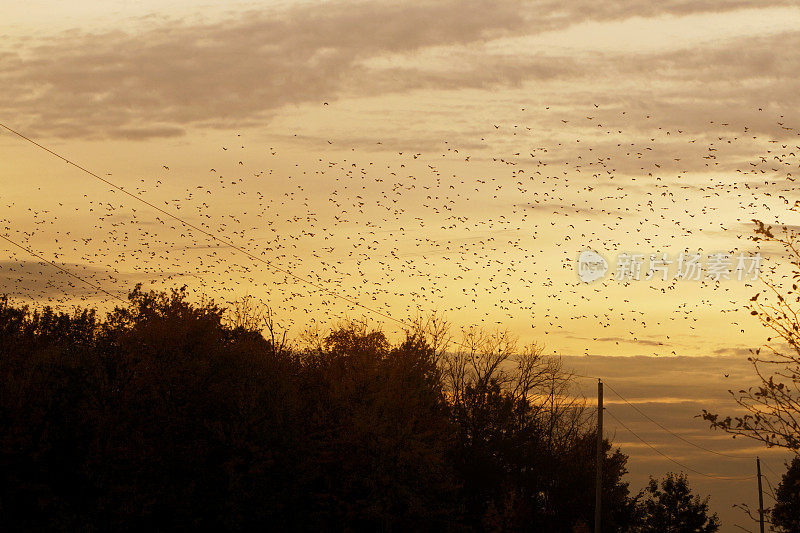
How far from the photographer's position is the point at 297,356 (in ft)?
191

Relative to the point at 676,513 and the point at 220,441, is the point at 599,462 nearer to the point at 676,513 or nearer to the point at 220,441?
the point at 220,441

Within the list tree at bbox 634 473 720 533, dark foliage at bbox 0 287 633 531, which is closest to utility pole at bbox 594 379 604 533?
dark foliage at bbox 0 287 633 531

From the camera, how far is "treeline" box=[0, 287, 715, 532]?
121ft

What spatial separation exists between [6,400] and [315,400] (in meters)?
14.5

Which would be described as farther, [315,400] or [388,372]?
[388,372]

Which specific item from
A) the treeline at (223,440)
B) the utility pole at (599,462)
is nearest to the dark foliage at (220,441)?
the treeline at (223,440)

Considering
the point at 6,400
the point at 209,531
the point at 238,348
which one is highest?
the point at 238,348

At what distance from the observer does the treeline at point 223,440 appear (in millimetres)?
36875

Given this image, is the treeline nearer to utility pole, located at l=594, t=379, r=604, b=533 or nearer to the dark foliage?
the dark foliage

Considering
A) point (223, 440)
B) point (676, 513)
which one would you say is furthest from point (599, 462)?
point (676, 513)

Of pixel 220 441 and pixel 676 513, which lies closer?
pixel 220 441

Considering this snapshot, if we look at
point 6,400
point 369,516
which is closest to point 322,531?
point 369,516

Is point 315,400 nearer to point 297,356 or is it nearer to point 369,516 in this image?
point 369,516

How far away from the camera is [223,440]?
38.9 m
